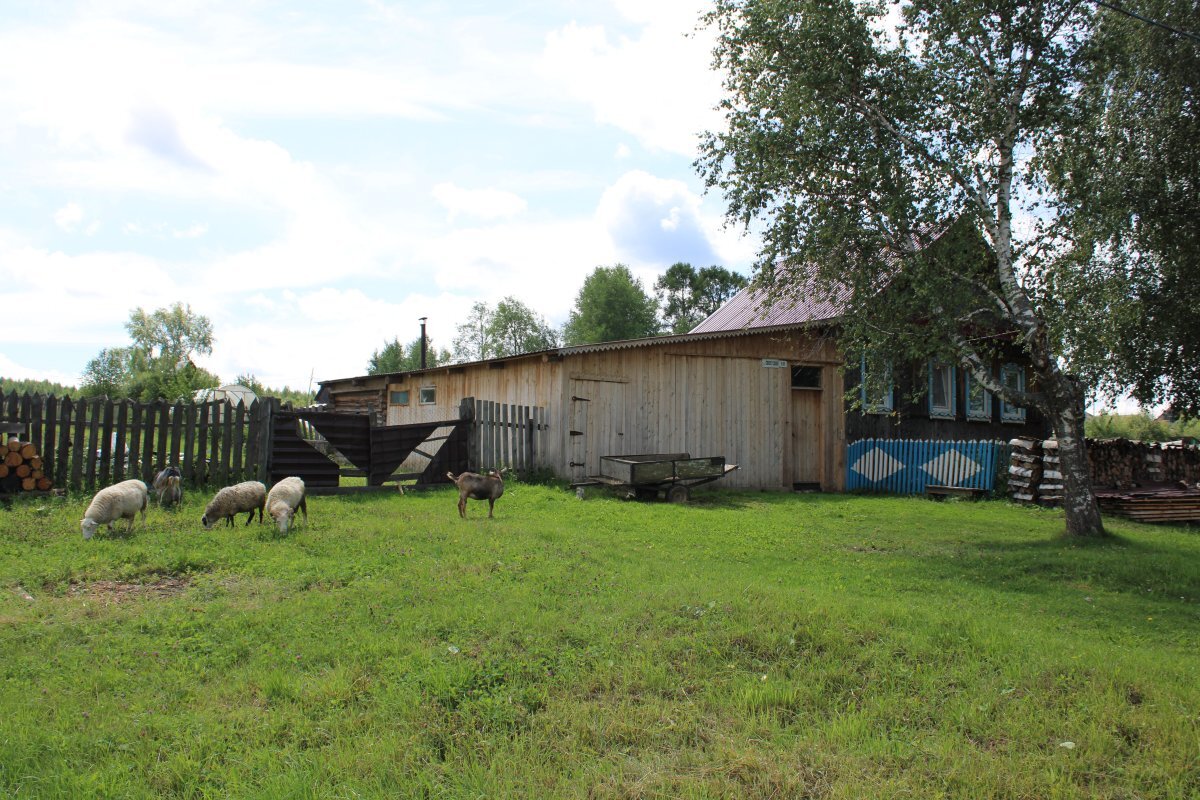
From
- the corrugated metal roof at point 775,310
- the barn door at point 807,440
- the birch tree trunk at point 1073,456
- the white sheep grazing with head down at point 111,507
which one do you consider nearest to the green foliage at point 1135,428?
the corrugated metal roof at point 775,310

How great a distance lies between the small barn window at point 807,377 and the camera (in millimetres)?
19219

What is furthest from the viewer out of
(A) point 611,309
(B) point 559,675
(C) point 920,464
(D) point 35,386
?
(A) point 611,309

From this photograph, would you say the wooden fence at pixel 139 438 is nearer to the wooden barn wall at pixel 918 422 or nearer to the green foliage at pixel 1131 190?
the green foliage at pixel 1131 190

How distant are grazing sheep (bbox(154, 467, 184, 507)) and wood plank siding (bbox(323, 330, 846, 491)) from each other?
7.45m

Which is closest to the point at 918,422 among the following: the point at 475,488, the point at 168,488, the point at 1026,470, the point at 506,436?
the point at 1026,470

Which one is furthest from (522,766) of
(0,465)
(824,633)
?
(0,465)

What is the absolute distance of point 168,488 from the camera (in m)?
10.3

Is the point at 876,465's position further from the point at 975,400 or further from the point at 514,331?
the point at 514,331

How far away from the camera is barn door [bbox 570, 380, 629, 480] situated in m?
16.2

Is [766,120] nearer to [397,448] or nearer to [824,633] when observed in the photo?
[397,448]

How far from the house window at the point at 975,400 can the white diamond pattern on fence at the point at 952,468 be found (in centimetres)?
359

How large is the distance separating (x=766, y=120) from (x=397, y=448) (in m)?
8.69

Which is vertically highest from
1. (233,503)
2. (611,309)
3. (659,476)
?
(611,309)

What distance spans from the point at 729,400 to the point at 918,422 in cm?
620
